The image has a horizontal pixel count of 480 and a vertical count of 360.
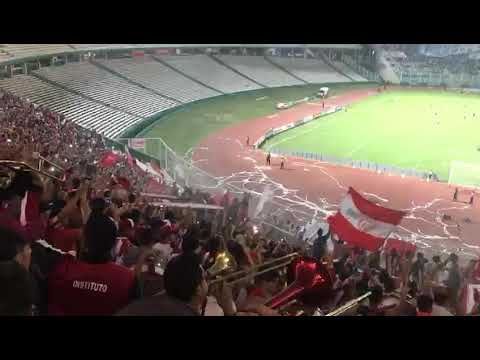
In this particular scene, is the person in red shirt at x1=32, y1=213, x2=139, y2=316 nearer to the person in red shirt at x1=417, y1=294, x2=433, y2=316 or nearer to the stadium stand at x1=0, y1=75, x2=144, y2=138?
the person in red shirt at x1=417, y1=294, x2=433, y2=316

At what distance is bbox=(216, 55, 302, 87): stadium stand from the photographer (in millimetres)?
6156

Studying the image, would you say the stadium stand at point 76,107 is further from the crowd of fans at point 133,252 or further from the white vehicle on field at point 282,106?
the white vehicle on field at point 282,106

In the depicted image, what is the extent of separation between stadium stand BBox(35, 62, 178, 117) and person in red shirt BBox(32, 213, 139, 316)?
12.5ft

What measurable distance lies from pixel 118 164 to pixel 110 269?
146 inches

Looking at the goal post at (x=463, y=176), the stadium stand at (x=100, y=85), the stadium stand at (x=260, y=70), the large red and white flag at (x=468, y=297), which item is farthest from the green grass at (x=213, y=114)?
the large red and white flag at (x=468, y=297)

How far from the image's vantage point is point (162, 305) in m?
2.12

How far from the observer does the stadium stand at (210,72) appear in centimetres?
601

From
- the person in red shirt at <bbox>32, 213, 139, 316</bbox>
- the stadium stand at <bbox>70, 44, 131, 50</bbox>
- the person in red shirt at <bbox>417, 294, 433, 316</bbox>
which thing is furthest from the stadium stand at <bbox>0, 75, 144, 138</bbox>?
the person in red shirt at <bbox>417, 294, 433, 316</bbox>

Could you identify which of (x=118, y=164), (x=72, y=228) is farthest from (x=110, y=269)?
(x=118, y=164)

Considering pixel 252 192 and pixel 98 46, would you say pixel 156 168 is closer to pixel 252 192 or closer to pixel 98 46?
pixel 252 192

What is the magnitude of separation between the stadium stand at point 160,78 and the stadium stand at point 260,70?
68cm

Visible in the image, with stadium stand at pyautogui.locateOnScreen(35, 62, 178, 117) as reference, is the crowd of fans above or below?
below

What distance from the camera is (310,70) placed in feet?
23.5
